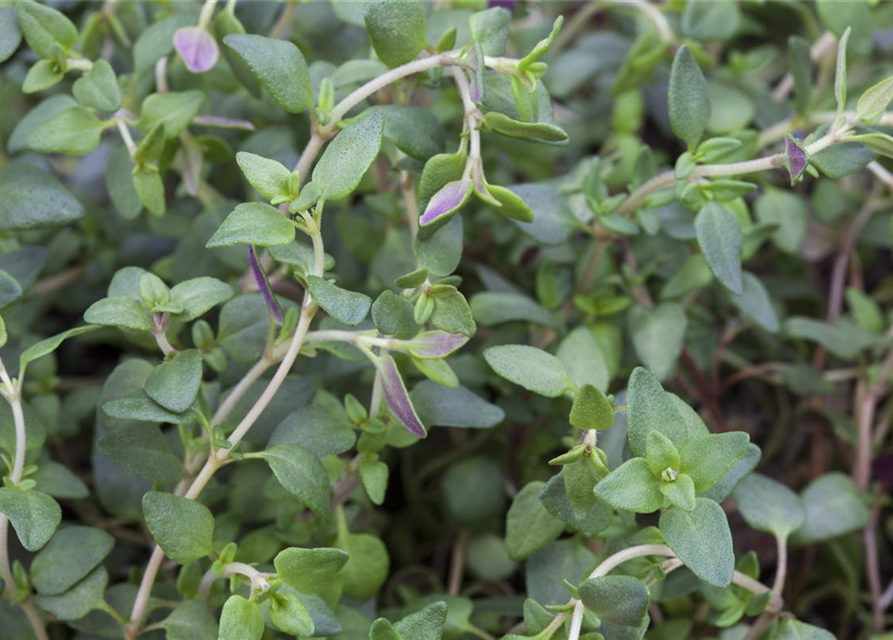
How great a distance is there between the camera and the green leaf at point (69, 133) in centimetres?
98

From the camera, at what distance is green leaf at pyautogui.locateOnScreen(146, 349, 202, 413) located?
0.81 metres

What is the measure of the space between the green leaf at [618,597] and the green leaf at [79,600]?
0.46 m

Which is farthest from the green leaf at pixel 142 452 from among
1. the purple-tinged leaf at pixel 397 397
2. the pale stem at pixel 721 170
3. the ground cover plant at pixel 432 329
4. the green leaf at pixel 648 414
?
the pale stem at pixel 721 170

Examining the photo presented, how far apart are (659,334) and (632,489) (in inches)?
13.1

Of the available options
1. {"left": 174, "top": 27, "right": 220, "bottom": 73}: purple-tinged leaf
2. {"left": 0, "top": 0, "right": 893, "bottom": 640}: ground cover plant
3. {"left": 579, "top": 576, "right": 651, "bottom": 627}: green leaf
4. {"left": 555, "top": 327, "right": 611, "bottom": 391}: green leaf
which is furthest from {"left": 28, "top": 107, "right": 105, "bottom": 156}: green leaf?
{"left": 579, "top": 576, "right": 651, "bottom": 627}: green leaf

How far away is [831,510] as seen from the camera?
1.13 metres

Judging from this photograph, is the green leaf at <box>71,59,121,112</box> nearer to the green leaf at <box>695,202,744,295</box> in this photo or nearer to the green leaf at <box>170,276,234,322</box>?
the green leaf at <box>170,276,234,322</box>

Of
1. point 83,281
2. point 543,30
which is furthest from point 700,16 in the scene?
point 83,281

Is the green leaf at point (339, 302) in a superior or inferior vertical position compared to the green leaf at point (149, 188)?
superior

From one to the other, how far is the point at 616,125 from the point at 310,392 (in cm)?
67

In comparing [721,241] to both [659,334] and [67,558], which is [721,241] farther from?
[67,558]

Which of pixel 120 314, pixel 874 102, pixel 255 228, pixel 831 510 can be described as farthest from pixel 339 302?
pixel 831 510

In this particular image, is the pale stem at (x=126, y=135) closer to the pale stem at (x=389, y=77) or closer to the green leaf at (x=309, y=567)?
the pale stem at (x=389, y=77)

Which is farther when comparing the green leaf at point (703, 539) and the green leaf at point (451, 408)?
the green leaf at point (451, 408)
